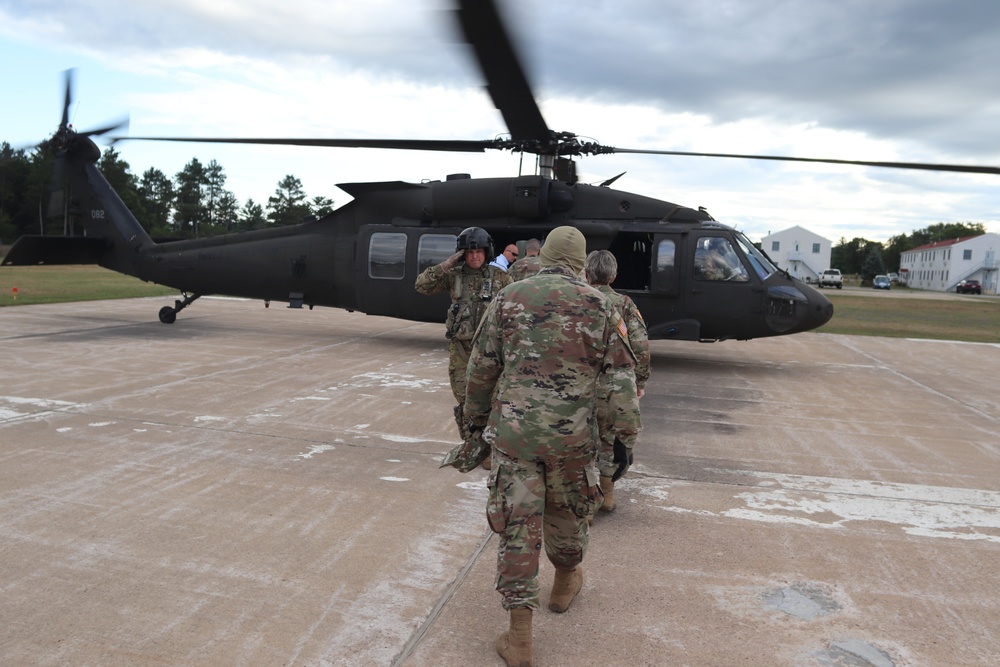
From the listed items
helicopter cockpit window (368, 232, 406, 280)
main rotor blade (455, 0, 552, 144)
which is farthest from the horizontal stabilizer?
main rotor blade (455, 0, 552, 144)

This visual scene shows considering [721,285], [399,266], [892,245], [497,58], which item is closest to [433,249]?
[399,266]

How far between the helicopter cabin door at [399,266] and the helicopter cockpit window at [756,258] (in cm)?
426

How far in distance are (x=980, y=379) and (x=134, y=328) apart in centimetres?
1392

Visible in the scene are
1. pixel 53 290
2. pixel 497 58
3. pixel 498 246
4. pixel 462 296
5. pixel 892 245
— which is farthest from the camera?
pixel 892 245

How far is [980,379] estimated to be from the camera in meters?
10.6

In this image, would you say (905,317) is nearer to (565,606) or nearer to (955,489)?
(955,489)

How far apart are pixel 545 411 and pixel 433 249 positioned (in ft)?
27.6

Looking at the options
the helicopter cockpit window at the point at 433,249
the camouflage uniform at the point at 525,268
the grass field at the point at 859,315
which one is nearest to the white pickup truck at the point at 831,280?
the grass field at the point at 859,315

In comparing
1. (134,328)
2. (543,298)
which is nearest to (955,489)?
(543,298)

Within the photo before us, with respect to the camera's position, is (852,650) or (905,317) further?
(905,317)

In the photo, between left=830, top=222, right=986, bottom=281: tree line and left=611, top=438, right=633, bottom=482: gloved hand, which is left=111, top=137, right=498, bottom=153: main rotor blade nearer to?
left=611, top=438, right=633, bottom=482: gloved hand

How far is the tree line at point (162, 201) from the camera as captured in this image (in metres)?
63.7

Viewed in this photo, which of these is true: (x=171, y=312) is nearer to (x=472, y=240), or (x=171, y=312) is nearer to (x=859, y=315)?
(x=472, y=240)

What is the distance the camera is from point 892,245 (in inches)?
5103
